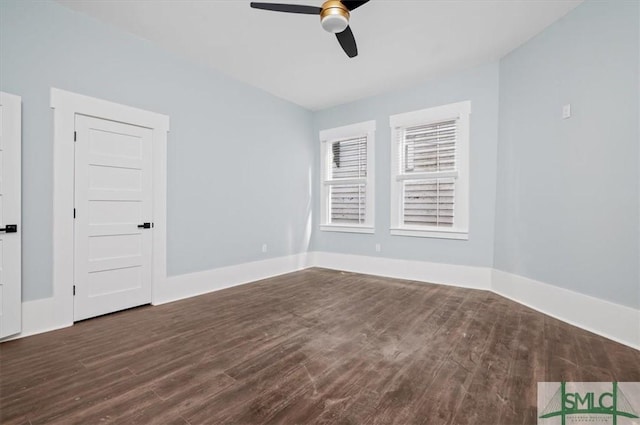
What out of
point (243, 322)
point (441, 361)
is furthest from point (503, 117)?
point (243, 322)

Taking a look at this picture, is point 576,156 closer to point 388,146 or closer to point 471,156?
point 471,156

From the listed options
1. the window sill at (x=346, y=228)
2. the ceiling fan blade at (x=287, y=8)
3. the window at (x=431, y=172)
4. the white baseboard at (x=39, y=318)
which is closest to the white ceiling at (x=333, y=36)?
the ceiling fan blade at (x=287, y=8)

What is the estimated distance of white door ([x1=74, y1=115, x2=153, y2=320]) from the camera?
9.55ft

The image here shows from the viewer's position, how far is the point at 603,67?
2688mm

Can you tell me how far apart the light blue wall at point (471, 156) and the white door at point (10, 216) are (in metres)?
4.21

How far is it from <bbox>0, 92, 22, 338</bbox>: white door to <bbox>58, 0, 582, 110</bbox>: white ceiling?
122 centimetres

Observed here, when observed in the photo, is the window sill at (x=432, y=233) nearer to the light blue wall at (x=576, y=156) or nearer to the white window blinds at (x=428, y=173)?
the white window blinds at (x=428, y=173)

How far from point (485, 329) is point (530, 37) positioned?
3320mm

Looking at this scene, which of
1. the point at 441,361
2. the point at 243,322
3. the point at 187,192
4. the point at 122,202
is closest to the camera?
the point at 441,361

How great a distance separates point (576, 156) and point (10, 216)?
5226 mm

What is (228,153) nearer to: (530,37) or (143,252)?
(143,252)

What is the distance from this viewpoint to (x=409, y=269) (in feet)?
15.3

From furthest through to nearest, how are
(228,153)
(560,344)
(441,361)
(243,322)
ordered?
(228,153) < (243,322) < (560,344) < (441,361)

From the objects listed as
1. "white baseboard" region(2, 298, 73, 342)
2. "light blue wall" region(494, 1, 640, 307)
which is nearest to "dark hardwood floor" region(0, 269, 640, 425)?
"white baseboard" region(2, 298, 73, 342)
